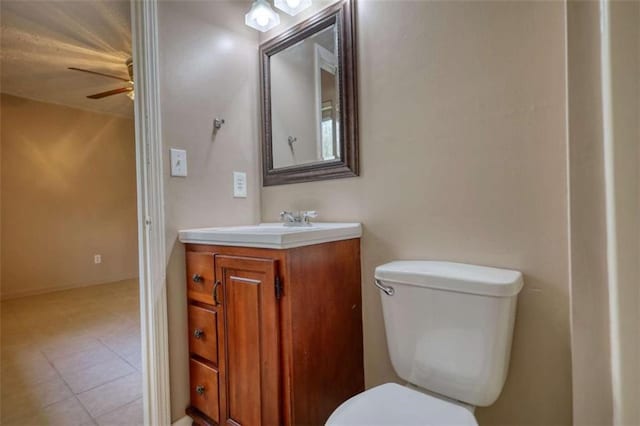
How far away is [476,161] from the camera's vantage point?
41.5 inches

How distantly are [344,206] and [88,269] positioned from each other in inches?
161

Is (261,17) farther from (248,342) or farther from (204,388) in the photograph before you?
(204,388)

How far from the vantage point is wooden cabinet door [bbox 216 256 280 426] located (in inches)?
39.0

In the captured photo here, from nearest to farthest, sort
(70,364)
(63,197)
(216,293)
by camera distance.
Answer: (216,293) < (70,364) < (63,197)

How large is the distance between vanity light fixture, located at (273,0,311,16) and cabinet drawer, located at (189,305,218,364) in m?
1.45

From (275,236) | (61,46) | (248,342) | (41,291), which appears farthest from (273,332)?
(41,291)

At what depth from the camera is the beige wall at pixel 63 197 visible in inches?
132

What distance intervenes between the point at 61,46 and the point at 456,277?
A: 329 cm

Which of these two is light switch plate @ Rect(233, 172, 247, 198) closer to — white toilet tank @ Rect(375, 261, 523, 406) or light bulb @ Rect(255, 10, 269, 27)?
light bulb @ Rect(255, 10, 269, 27)

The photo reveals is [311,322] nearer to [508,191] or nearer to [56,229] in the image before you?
[508,191]

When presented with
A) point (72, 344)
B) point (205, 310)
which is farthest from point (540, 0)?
point (72, 344)

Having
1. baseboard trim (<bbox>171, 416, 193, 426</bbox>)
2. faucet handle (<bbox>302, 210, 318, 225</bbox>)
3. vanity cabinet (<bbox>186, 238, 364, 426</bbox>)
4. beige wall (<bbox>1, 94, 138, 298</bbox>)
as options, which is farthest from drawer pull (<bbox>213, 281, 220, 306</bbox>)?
beige wall (<bbox>1, 94, 138, 298</bbox>)

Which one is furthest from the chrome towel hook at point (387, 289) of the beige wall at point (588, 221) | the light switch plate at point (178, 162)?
the light switch plate at point (178, 162)

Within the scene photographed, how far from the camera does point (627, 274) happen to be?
0.59 metres
